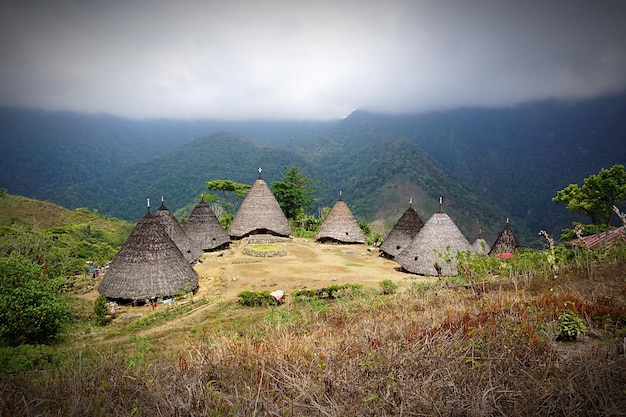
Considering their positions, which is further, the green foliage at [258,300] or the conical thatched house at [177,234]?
the conical thatched house at [177,234]

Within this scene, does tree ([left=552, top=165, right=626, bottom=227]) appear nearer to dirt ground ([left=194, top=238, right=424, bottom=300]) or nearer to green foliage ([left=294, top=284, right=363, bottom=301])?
Answer: dirt ground ([left=194, top=238, right=424, bottom=300])

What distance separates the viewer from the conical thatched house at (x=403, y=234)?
21766mm

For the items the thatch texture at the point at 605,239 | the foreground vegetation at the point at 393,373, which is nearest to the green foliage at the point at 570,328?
the foreground vegetation at the point at 393,373

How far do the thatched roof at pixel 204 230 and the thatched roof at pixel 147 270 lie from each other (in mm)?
8032

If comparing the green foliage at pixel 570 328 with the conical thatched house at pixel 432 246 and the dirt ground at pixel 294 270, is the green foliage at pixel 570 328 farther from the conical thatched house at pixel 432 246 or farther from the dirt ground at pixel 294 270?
the conical thatched house at pixel 432 246

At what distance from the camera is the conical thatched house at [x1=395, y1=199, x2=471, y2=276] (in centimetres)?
1761

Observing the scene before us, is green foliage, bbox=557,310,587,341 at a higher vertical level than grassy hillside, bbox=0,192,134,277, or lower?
higher

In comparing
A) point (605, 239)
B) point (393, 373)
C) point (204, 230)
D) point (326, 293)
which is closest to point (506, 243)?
point (605, 239)

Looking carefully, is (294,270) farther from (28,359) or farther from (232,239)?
(28,359)

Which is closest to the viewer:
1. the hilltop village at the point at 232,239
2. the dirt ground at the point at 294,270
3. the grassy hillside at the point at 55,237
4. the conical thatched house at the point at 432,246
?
the hilltop village at the point at 232,239

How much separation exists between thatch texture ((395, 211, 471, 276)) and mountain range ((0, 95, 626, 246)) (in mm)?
36603

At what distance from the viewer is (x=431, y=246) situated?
18.0 meters

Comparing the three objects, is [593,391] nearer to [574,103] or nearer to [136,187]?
[136,187]

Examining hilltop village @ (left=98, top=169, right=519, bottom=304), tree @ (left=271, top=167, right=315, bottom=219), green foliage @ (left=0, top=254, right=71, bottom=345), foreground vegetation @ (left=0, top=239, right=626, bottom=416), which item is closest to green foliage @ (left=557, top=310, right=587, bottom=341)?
foreground vegetation @ (left=0, top=239, right=626, bottom=416)
